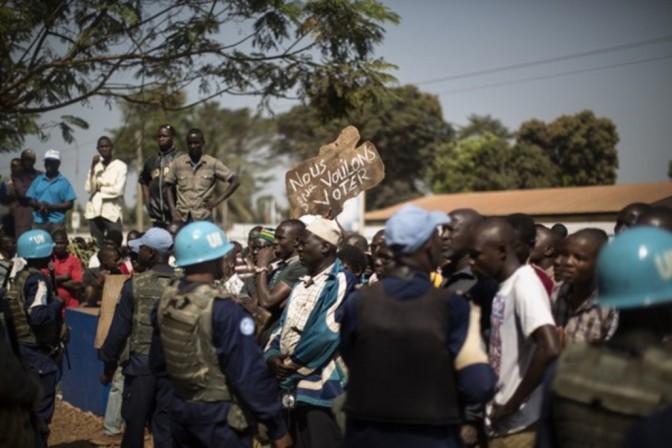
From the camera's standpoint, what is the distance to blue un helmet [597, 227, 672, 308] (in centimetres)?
286

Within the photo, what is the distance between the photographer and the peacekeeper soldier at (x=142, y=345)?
7020 mm

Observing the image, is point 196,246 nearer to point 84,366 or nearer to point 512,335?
point 512,335

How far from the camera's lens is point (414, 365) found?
12.4ft

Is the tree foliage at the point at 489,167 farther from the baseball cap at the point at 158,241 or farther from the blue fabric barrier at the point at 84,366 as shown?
the baseball cap at the point at 158,241

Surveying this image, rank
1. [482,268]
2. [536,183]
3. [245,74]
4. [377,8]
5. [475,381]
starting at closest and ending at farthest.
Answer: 1. [475,381]
2. [482,268]
3. [377,8]
4. [245,74]
5. [536,183]

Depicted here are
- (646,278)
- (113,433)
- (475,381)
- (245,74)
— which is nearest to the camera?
(646,278)

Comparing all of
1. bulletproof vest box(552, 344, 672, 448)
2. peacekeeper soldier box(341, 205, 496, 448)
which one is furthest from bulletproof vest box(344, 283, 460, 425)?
bulletproof vest box(552, 344, 672, 448)

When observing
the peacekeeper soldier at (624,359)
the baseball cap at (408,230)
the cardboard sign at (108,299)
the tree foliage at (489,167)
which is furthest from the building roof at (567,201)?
the peacekeeper soldier at (624,359)

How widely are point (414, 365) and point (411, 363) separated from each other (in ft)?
0.05

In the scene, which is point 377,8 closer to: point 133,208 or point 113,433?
point 113,433

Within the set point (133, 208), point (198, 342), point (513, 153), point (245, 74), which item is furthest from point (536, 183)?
point (198, 342)

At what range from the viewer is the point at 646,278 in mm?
2871

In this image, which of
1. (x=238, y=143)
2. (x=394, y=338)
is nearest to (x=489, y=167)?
(x=238, y=143)

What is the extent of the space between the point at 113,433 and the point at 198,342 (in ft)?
17.2
